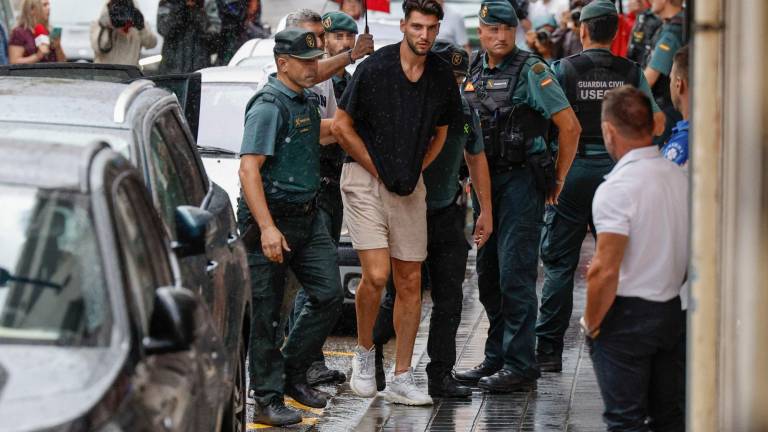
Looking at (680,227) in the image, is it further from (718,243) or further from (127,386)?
(127,386)

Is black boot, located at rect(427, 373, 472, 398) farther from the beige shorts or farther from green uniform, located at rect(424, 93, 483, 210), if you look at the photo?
green uniform, located at rect(424, 93, 483, 210)

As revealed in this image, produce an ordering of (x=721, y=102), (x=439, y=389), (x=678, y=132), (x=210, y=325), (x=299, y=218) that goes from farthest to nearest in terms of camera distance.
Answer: (x=439, y=389) < (x=299, y=218) < (x=678, y=132) < (x=210, y=325) < (x=721, y=102)

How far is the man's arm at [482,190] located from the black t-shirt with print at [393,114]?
495 mm

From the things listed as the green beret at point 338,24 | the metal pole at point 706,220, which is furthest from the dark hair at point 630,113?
the green beret at point 338,24

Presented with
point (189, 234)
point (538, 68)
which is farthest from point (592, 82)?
point (189, 234)

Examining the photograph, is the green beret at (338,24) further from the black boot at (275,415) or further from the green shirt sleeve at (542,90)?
the black boot at (275,415)

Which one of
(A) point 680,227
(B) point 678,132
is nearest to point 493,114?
(B) point 678,132

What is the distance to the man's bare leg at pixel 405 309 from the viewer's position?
28.2 ft

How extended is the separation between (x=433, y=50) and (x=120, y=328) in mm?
4367

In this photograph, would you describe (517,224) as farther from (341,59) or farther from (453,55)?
(341,59)

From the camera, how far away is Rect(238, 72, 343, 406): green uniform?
8109 millimetres

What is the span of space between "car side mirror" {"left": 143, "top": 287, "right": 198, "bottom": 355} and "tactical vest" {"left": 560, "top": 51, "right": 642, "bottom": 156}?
4.74 m

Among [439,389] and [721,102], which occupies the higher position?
[721,102]

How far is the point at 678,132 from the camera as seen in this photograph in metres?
6.89
